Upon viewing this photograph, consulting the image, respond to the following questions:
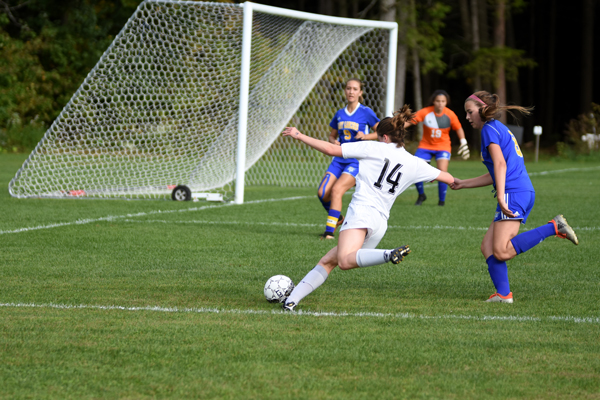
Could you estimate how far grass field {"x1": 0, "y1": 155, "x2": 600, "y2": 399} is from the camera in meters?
3.62

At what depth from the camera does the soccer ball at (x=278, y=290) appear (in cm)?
537

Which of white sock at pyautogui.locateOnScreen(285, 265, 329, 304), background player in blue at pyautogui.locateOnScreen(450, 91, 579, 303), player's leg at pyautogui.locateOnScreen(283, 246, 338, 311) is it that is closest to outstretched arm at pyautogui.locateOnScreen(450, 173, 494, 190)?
background player in blue at pyautogui.locateOnScreen(450, 91, 579, 303)

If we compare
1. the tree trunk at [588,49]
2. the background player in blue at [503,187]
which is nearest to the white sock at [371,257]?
the background player in blue at [503,187]

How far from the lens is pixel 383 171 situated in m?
5.19

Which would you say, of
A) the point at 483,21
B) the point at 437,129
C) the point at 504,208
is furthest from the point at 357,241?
the point at 483,21

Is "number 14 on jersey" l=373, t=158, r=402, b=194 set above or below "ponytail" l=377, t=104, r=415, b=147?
below

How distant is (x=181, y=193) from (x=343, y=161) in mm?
4497

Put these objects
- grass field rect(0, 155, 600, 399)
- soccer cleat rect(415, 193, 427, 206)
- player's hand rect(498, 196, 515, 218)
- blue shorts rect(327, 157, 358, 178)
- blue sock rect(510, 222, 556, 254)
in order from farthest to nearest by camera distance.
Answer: soccer cleat rect(415, 193, 427, 206), blue shorts rect(327, 157, 358, 178), blue sock rect(510, 222, 556, 254), player's hand rect(498, 196, 515, 218), grass field rect(0, 155, 600, 399)

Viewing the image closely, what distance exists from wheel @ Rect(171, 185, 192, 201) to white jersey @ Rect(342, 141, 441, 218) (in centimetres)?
799

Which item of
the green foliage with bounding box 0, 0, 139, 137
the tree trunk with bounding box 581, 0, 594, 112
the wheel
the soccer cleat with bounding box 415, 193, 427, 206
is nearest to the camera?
the wheel

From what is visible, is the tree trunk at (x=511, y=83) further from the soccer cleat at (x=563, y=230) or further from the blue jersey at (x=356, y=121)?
the soccer cleat at (x=563, y=230)

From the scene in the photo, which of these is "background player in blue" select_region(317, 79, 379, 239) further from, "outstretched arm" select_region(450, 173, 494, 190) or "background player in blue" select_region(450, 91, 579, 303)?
"background player in blue" select_region(450, 91, 579, 303)

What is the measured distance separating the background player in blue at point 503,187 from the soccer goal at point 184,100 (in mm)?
6808

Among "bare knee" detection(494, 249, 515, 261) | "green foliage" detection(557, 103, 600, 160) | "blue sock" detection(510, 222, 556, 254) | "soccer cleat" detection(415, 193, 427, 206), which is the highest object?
"blue sock" detection(510, 222, 556, 254)
